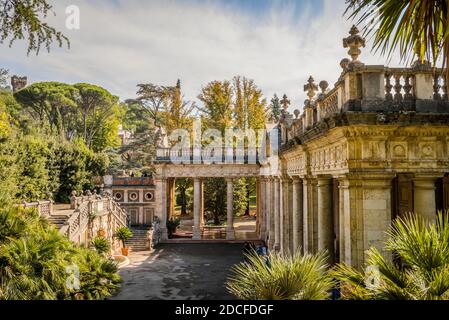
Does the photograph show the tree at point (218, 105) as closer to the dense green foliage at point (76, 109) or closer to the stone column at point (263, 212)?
the stone column at point (263, 212)

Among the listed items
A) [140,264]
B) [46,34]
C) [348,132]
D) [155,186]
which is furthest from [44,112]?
[348,132]

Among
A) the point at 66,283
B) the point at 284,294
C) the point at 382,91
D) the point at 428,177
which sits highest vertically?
the point at 382,91

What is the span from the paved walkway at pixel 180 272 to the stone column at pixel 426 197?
9450 millimetres

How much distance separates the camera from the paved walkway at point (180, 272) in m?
14.9

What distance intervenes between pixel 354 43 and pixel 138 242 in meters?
23.1

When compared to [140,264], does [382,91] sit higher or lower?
higher

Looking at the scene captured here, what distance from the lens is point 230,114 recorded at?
39031 mm

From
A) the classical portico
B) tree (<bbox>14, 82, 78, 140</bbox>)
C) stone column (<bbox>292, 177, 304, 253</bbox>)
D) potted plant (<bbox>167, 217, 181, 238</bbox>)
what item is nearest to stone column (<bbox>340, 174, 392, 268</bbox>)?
stone column (<bbox>292, 177, 304, 253</bbox>)

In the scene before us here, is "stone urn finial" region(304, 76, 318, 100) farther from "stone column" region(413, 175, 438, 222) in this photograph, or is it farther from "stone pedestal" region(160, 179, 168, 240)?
"stone pedestal" region(160, 179, 168, 240)

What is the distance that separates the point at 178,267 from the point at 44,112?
122ft

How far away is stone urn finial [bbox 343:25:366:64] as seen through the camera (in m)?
7.63

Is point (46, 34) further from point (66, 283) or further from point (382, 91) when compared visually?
point (382, 91)
